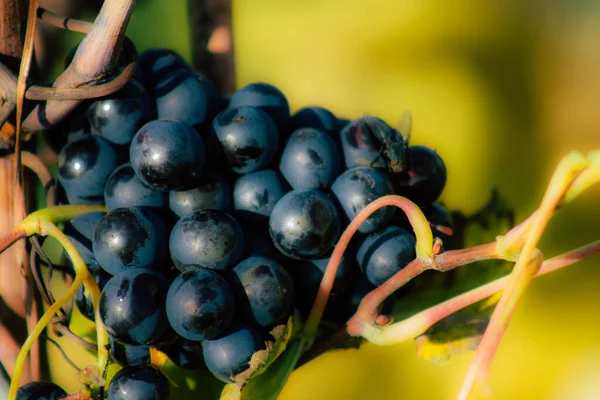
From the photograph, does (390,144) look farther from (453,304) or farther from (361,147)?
(453,304)

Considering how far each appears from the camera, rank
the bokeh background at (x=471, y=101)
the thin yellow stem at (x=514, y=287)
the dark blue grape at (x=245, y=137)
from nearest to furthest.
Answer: the thin yellow stem at (x=514, y=287) < the dark blue grape at (x=245, y=137) < the bokeh background at (x=471, y=101)

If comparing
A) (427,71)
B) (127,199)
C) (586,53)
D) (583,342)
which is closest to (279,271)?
(127,199)

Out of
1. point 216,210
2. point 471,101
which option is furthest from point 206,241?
point 471,101

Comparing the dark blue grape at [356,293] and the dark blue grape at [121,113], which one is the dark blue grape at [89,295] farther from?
the dark blue grape at [356,293]

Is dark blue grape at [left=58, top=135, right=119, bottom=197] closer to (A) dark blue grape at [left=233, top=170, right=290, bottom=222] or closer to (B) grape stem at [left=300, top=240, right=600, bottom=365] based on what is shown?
(A) dark blue grape at [left=233, top=170, right=290, bottom=222]

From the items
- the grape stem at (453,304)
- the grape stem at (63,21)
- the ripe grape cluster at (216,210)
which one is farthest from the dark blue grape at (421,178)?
the grape stem at (63,21)

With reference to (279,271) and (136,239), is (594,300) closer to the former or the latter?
(279,271)
